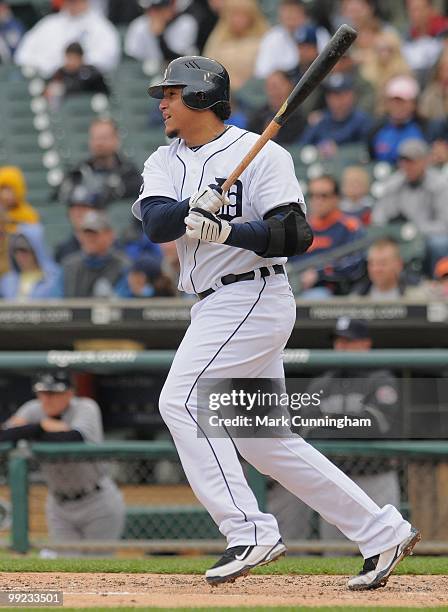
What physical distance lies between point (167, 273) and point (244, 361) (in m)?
4.25

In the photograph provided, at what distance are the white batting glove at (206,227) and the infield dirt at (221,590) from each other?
114 cm

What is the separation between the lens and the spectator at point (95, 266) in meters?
8.77

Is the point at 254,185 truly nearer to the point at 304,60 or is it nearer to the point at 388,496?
the point at 388,496

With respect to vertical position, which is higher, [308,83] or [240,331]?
[308,83]

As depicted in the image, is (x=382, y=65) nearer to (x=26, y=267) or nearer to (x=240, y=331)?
(x=26, y=267)

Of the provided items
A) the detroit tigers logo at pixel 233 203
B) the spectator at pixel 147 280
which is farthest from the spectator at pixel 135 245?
the detroit tigers logo at pixel 233 203

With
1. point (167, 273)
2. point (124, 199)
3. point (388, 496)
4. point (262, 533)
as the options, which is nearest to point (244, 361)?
point (262, 533)

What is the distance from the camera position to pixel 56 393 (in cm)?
680

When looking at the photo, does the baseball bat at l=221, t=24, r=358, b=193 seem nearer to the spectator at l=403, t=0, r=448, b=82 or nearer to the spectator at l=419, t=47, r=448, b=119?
the spectator at l=419, t=47, r=448, b=119

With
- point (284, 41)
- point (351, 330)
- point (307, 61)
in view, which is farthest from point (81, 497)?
point (284, 41)

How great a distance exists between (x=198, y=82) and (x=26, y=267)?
5.26m

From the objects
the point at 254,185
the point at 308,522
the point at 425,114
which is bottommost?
the point at 308,522

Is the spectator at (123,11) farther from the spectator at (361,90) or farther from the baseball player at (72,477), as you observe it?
the baseball player at (72,477)

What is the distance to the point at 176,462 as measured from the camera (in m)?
6.59
